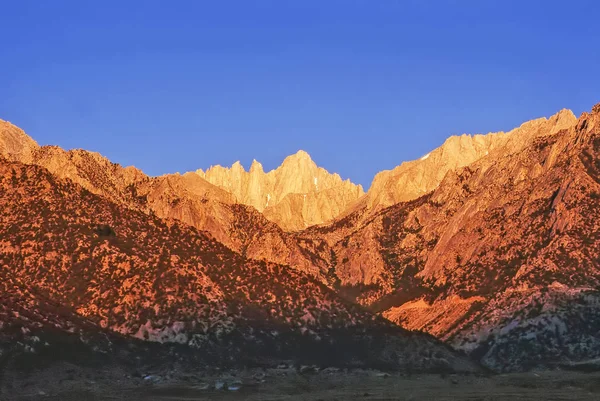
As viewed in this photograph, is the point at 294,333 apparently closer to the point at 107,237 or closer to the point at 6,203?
the point at 107,237

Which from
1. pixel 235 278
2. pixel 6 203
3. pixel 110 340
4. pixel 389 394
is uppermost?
pixel 6 203

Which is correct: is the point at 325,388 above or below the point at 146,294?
below

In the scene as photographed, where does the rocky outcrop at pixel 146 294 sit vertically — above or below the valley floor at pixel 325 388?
above

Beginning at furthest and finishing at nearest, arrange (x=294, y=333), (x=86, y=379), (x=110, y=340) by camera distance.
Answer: (x=294, y=333) → (x=110, y=340) → (x=86, y=379)

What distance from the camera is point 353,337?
194 m

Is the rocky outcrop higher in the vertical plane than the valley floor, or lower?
higher

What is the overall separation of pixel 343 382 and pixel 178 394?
110 feet

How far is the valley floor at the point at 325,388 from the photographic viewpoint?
144250 mm

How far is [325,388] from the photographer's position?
166625 mm

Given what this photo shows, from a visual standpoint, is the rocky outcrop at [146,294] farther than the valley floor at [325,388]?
Yes

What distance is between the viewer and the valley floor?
14425cm

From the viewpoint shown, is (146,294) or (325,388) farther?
(146,294)

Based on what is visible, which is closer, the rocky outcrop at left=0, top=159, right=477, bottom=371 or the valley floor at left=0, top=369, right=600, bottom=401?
the valley floor at left=0, top=369, right=600, bottom=401

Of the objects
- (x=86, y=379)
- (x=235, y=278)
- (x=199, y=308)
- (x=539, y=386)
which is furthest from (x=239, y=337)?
(x=539, y=386)
